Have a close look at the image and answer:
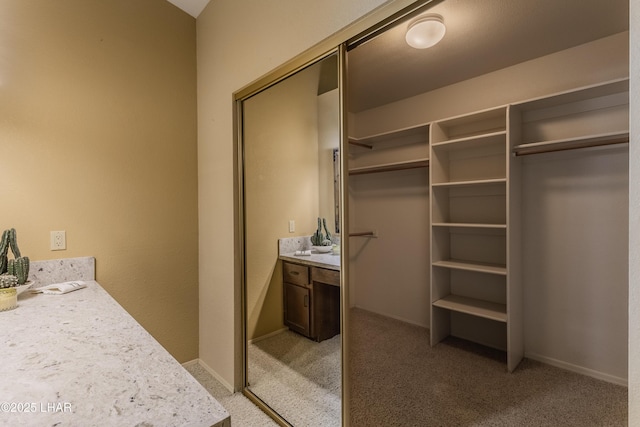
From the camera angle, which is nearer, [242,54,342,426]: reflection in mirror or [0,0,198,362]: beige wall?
[242,54,342,426]: reflection in mirror

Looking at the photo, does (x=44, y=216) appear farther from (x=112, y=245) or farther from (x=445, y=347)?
(x=445, y=347)

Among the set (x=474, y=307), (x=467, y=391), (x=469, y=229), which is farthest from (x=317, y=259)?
(x=469, y=229)

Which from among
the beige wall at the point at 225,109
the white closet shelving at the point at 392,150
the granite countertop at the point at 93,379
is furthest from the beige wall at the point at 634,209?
the white closet shelving at the point at 392,150

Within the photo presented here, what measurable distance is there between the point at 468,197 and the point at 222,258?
7.22 ft

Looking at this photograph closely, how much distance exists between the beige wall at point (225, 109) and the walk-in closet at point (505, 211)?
1.57 feet

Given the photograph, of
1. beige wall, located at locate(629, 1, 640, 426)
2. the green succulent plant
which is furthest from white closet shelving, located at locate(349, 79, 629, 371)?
the green succulent plant

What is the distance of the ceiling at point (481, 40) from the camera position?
179 centimetres

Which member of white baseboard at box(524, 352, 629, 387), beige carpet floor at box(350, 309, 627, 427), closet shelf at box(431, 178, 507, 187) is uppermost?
closet shelf at box(431, 178, 507, 187)

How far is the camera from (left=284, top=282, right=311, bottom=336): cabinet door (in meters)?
1.72

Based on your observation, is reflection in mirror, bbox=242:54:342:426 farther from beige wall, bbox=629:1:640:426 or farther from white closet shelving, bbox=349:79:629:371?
white closet shelving, bbox=349:79:629:371

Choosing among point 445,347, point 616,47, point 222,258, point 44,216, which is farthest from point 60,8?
point 445,347

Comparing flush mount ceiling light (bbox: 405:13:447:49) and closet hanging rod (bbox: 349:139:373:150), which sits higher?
flush mount ceiling light (bbox: 405:13:447:49)

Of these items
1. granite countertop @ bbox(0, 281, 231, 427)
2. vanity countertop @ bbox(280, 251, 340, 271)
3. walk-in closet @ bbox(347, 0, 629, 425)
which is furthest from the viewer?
walk-in closet @ bbox(347, 0, 629, 425)

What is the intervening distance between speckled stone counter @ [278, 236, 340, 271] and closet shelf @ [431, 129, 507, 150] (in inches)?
64.4
